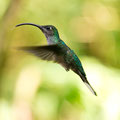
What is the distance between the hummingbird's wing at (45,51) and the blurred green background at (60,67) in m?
1.80

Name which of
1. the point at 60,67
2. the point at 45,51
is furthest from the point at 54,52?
the point at 60,67

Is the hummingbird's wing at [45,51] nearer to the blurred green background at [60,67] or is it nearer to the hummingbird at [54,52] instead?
the hummingbird at [54,52]

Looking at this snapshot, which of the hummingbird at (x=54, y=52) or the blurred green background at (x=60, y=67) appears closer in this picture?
the hummingbird at (x=54, y=52)

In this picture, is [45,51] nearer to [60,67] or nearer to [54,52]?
[54,52]

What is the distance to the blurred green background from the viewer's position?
3531mm

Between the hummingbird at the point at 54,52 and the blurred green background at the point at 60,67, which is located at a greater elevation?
the hummingbird at the point at 54,52

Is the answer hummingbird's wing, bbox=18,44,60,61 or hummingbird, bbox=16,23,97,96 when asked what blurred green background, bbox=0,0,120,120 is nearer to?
hummingbird, bbox=16,23,97,96

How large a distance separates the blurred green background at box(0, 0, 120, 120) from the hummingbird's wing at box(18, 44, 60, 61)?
5.91 ft

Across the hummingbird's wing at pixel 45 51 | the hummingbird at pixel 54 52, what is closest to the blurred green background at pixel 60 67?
the hummingbird at pixel 54 52

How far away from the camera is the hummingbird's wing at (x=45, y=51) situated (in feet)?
4.98

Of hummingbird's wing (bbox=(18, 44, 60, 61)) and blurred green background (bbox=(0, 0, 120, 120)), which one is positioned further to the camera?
blurred green background (bbox=(0, 0, 120, 120))

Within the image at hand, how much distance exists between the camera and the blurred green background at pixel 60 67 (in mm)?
3531

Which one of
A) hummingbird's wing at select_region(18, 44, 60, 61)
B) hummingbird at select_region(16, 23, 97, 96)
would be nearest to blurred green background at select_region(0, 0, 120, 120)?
hummingbird at select_region(16, 23, 97, 96)

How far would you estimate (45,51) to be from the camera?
1638mm
